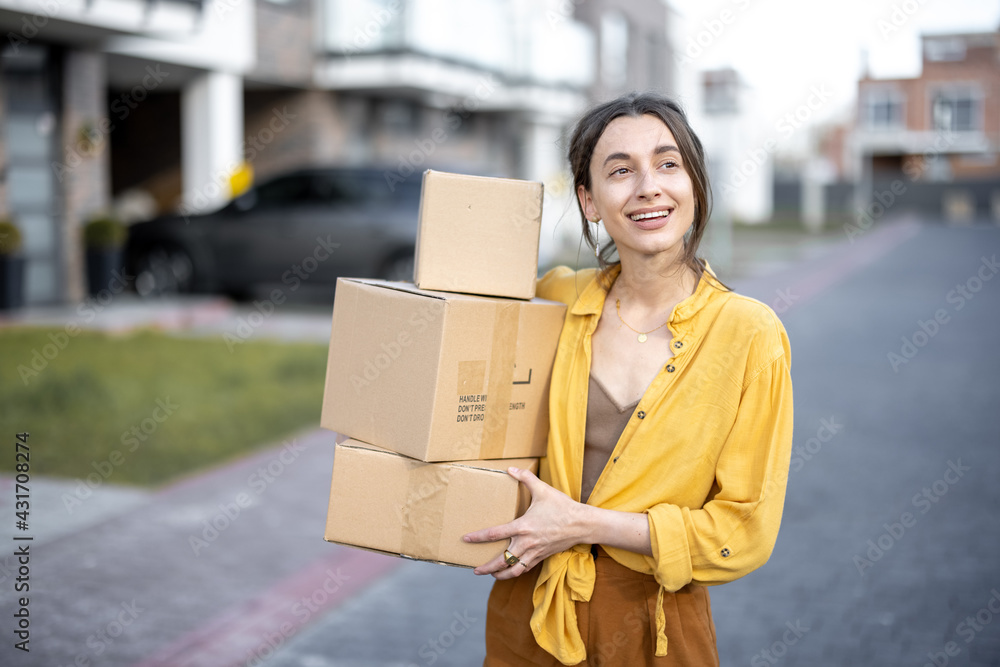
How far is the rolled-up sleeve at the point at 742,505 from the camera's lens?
185 centimetres

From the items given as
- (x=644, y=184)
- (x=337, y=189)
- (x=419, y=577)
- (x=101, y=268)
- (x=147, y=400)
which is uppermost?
(x=337, y=189)

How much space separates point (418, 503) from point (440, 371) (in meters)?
0.29

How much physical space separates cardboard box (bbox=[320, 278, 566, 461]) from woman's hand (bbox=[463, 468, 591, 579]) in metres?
0.14

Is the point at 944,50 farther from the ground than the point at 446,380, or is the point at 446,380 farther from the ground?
the point at 944,50

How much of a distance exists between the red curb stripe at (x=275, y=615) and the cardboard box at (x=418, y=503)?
1.99 meters

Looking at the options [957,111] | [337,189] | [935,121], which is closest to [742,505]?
[337,189]

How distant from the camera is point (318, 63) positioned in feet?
57.8

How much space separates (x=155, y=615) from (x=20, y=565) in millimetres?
859

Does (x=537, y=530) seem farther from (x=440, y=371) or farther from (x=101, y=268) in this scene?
(x=101, y=268)

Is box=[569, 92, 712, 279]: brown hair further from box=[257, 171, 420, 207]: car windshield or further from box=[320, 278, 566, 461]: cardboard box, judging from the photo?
box=[257, 171, 420, 207]: car windshield

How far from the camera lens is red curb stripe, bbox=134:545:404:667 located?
369 centimetres

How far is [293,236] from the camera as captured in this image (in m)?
12.4

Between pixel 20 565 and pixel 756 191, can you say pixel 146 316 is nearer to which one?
pixel 20 565

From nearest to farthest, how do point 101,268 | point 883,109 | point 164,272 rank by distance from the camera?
point 101,268
point 164,272
point 883,109
